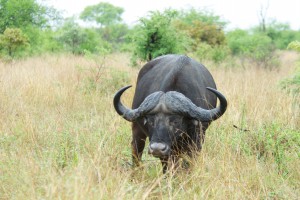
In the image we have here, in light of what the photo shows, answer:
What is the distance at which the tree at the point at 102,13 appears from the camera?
199 ft

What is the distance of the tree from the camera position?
6078 cm

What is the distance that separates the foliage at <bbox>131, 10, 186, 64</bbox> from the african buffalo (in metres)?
4.24

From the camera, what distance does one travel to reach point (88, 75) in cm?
897

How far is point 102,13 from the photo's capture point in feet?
201

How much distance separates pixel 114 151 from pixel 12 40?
10.6m

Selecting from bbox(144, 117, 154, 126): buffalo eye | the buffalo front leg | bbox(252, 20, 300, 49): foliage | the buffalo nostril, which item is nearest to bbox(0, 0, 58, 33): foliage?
the buffalo front leg

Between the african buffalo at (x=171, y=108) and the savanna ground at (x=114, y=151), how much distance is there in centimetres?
22

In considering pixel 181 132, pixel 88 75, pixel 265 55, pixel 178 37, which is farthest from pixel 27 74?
pixel 265 55

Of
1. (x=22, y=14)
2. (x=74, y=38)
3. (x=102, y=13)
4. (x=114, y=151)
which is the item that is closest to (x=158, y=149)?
(x=114, y=151)

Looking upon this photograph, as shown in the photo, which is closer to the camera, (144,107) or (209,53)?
(144,107)

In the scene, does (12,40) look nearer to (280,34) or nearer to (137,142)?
(137,142)

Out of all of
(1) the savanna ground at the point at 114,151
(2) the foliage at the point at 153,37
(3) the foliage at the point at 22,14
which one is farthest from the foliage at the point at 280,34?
(1) the savanna ground at the point at 114,151

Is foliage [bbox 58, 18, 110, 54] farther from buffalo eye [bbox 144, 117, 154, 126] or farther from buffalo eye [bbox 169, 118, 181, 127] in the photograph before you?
buffalo eye [bbox 169, 118, 181, 127]

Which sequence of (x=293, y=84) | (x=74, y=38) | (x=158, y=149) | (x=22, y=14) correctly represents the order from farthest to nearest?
1. (x=74, y=38)
2. (x=22, y=14)
3. (x=293, y=84)
4. (x=158, y=149)
